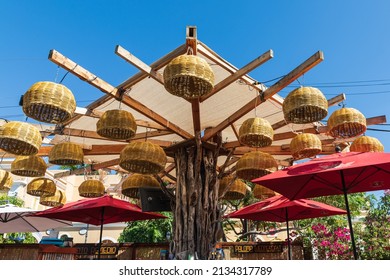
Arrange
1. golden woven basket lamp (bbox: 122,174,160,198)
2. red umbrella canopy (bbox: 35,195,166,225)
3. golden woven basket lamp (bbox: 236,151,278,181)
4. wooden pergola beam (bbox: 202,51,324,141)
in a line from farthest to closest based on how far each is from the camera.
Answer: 1. golden woven basket lamp (bbox: 122,174,160,198)
2. red umbrella canopy (bbox: 35,195,166,225)
3. golden woven basket lamp (bbox: 236,151,278,181)
4. wooden pergola beam (bbox: 202,51,324,141)

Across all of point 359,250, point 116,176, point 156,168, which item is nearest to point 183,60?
point 156,168

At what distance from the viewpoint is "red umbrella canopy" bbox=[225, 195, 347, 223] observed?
6.53 metres

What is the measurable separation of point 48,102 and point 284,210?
17.0ft

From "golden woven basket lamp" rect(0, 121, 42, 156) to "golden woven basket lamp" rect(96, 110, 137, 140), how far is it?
0.95 m

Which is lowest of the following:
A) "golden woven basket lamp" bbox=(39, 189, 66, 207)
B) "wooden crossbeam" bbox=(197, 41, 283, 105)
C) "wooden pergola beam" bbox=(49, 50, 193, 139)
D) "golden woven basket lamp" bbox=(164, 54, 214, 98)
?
"golden woven basket lamp" bbox=(39, 189, 66, 207)

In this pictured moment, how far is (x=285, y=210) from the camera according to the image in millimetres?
7113

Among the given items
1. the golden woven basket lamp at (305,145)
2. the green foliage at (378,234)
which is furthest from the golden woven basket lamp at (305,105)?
the green foliage at (378,234)

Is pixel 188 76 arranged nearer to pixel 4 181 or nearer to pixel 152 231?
pixel 4 181

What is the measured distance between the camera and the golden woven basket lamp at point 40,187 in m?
7.16

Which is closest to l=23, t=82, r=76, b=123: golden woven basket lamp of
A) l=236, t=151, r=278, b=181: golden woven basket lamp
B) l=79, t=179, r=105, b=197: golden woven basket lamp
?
l=236, t=151, r=278, b=181: golden woven basket lamp

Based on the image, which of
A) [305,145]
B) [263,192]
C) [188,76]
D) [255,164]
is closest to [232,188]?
[263,192]

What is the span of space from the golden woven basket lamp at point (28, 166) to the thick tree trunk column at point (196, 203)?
8.69 ft

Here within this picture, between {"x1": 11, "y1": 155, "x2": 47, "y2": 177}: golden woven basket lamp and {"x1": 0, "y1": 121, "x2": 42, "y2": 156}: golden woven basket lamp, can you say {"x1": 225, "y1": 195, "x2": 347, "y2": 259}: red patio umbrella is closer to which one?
{"x1": 11, "y1": 155, "x2": 47, "y2": 177}: golden woven basket lamp

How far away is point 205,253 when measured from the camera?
6242mm
